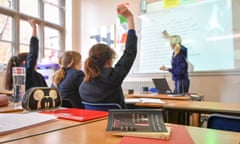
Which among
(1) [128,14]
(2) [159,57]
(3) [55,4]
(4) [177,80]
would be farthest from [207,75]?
(3) [55,4]

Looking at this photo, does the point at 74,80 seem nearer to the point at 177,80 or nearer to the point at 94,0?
the point at 177,80

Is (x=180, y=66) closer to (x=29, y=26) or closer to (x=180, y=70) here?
(x=180, y=70)

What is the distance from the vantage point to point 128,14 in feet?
4.47

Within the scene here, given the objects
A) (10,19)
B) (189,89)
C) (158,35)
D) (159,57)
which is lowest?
(189,89)

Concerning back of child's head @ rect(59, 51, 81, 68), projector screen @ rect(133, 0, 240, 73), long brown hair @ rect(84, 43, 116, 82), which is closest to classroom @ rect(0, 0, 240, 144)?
projector screen @ rect(133, 0, 240, 73)

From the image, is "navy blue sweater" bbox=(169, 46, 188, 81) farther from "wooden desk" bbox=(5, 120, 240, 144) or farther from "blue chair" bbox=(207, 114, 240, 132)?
"wooden desk" bbox=(5, 120, 240, 144)

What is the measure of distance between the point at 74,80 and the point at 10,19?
2659 mm

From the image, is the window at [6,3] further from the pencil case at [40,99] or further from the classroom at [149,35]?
the pencil case at [40,99]

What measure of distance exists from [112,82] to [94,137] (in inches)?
37.4

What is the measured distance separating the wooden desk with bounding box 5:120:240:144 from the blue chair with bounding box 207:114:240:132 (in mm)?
380

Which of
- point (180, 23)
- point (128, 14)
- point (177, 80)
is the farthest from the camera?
point (180, 23)

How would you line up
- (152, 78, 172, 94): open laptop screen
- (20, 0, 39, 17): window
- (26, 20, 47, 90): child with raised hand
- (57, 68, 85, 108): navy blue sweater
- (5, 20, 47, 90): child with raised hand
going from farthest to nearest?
1. (20, 0, 39, 17): window
2. (152, 78, 172, 94): open laptop screen
3. (5, 20, 47, 90): child with raised hand
4. (57, 68, 85, 108): navy blue sweater
5. (26, 20, 47, 90): child with raised hand

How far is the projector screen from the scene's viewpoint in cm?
323

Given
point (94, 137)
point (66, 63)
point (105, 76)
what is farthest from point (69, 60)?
point (94, 137)
